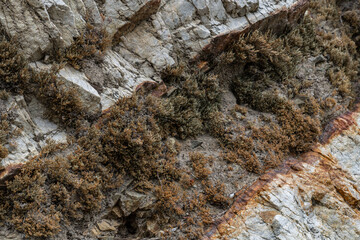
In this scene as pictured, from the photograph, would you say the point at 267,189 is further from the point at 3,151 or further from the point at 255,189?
the point at 3,151

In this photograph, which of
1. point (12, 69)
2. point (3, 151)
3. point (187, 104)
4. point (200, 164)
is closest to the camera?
point (3, 151)

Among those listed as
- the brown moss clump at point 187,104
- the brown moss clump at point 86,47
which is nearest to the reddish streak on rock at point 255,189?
the brown moss clump at point 187,104

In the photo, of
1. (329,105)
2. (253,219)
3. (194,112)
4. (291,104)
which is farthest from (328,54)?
(253,219)

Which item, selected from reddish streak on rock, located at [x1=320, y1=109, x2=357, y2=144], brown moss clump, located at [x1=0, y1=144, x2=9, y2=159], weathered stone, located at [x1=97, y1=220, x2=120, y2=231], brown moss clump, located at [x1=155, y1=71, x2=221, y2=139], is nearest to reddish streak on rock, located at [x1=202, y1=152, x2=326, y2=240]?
reddish streak on rock, located at [x1=320, y1=109, x2=357, y2=144]

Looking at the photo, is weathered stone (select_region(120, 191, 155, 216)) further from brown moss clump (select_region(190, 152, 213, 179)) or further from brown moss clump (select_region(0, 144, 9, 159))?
brown moss clump (select_region(0, 144, 9, 159))

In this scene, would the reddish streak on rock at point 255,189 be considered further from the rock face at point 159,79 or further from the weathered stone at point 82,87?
the weathered stone at point 82,87

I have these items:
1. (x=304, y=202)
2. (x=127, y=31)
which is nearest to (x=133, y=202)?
(x=304, y=202)

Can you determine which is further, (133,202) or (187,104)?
(187,104)

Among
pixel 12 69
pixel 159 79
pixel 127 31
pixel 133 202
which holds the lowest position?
pixel 133 202

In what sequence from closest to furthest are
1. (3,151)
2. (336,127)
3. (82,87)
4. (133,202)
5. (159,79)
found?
(3,151)
(133,202)
(82,87)
(159,79)
(336,127)
